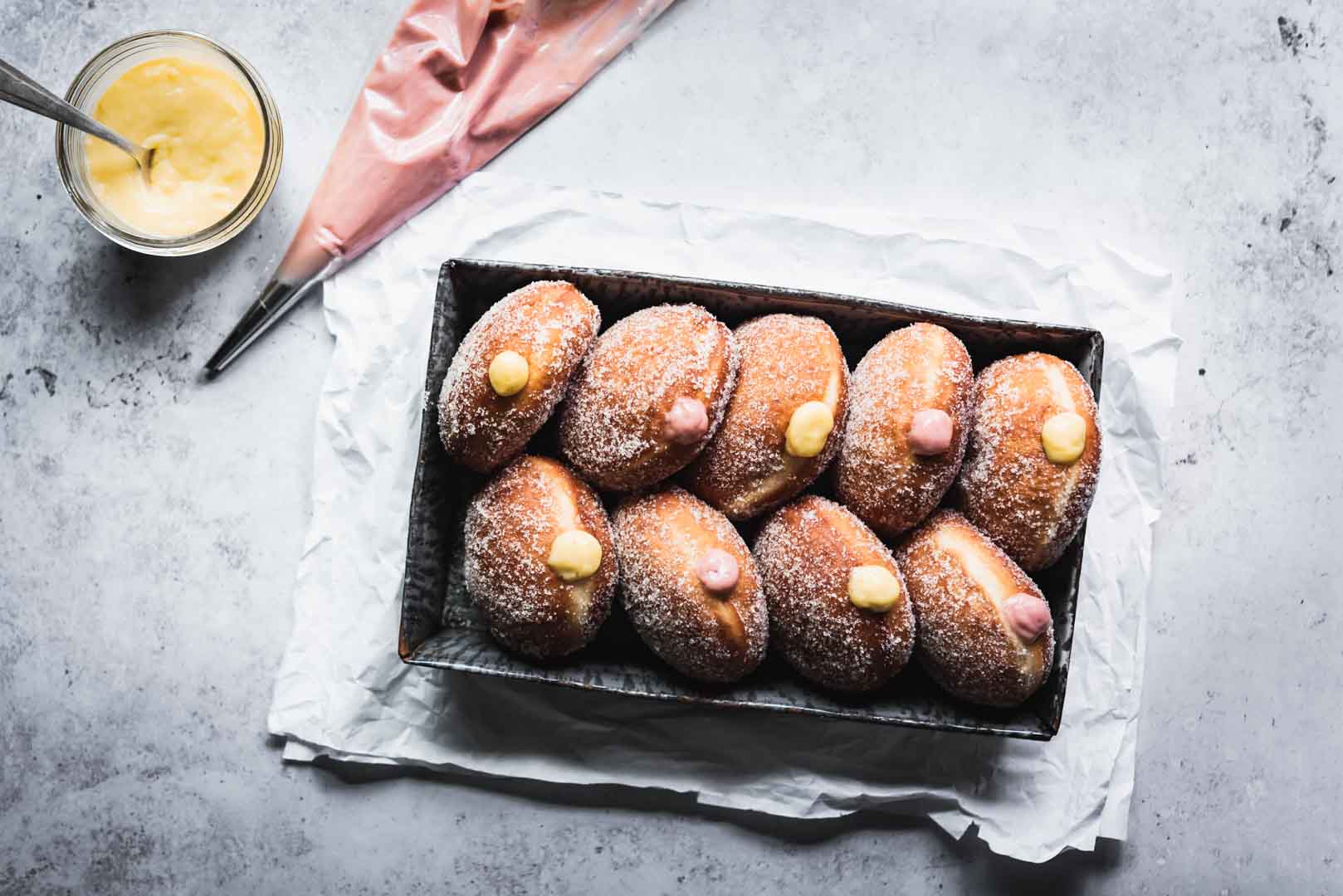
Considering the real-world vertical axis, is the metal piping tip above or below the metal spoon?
below

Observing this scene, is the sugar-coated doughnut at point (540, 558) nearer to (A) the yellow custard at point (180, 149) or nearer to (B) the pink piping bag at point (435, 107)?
(B) the pink piping bag at point (435, 107)

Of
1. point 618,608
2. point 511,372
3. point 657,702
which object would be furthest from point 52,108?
point 657,702

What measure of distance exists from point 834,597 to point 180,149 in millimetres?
1156

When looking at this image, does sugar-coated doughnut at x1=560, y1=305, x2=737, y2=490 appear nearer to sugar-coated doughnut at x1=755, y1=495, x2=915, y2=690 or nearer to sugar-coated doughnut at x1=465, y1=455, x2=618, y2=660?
sugar-coated doughnut at x1=465, y1=455, x2=618, y2=660

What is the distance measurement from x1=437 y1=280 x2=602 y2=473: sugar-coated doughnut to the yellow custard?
19.7 inches

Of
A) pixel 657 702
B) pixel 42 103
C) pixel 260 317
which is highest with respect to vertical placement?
pixel 42 103

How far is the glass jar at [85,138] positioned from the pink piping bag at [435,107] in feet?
0.33

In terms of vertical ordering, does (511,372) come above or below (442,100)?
below

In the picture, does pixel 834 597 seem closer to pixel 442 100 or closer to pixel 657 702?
pixel 657 702

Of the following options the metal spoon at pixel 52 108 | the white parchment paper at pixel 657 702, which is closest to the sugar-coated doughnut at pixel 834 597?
the white parchment paper at pixel 657 702

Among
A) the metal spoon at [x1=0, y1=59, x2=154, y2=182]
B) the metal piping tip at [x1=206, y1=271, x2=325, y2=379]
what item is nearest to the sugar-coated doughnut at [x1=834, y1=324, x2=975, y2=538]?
the metal piping tip at [x1=206, y1=271, x2=325, y2=379]

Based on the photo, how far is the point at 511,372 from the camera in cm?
122

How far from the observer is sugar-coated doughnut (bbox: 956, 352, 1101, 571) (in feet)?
4.17

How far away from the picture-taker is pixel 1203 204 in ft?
5.40
